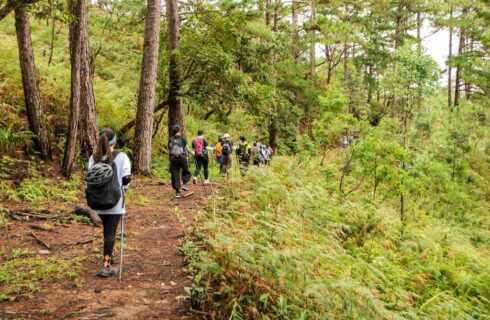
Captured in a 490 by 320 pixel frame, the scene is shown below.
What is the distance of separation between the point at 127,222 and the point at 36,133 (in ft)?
12.7

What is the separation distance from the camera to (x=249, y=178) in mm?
8688

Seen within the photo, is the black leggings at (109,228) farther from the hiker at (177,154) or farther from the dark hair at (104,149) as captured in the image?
the hiker at (177,154)

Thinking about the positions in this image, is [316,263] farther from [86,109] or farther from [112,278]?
[86,109]

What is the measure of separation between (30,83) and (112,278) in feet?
21.0

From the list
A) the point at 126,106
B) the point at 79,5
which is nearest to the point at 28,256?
the point at 79,5

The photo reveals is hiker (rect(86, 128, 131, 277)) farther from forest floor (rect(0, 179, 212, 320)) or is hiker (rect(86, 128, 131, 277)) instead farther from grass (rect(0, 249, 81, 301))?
grass (rect(0, 249, 81, 301))

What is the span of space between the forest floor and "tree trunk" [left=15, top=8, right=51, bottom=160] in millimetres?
3262

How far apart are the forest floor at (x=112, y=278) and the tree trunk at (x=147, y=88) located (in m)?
4.22

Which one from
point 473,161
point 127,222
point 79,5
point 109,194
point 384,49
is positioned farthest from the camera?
point 384,49

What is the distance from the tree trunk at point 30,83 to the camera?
8953mm

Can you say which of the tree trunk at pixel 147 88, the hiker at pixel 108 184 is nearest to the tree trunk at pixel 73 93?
the tree trunk at pixel 147 88

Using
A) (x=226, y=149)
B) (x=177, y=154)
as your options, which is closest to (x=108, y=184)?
(x=177, y=154)

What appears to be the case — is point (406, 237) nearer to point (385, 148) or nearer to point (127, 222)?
point (385, 148)

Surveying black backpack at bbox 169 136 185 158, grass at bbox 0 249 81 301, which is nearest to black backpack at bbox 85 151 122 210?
grass at bbox 0 249 81 301
